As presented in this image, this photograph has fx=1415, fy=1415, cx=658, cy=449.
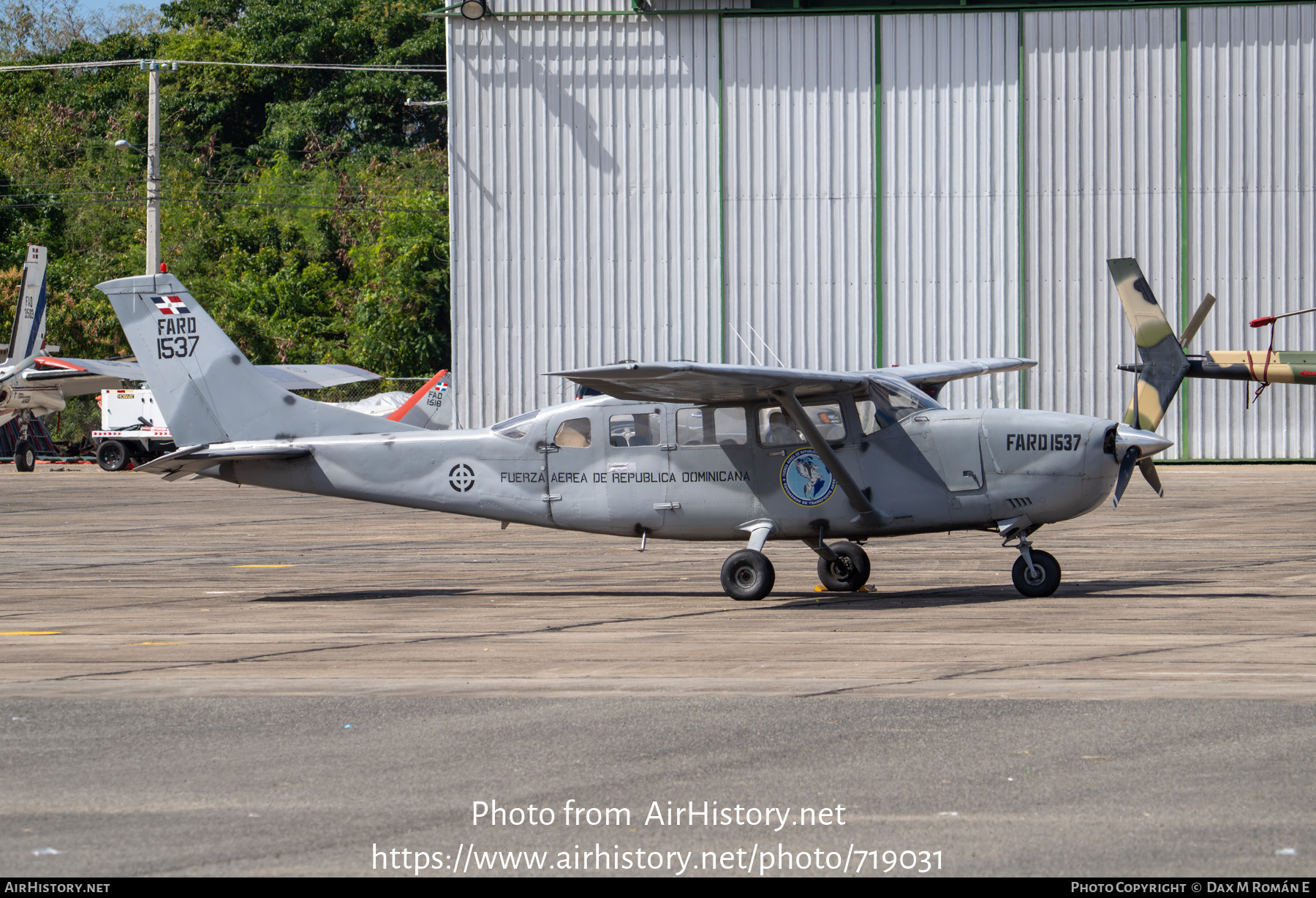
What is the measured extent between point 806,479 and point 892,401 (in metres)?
1.09

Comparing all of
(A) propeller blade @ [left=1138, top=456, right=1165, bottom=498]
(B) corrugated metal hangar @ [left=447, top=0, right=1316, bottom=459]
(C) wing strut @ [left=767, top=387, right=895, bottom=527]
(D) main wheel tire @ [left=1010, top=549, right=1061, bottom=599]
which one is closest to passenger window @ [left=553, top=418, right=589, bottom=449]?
(C) wing strut @ [left=767, top=387, right=895, bottom=527]

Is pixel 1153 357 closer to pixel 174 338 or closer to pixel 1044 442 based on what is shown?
pixel 1044 442

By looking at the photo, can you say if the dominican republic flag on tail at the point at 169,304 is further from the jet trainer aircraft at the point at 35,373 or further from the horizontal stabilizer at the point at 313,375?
the jet trainer aircraft at the point at 35,373

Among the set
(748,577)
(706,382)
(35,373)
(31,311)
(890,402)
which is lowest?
(748,577)

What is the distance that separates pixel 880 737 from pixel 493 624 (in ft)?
16.7

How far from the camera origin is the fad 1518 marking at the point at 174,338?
46.5ft

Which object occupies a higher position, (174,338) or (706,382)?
(174,338)

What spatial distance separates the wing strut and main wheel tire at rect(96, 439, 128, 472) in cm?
2940

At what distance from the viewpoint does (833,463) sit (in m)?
12.6

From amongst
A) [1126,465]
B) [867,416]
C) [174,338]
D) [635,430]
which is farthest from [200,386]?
[1126,465]

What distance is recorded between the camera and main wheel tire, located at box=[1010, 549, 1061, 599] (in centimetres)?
1252

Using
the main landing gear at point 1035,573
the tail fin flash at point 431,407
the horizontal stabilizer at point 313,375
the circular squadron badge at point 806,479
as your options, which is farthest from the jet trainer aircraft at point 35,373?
the main landing gear at point 1035,573

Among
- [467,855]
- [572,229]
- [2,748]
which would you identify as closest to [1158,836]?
[467,855]
